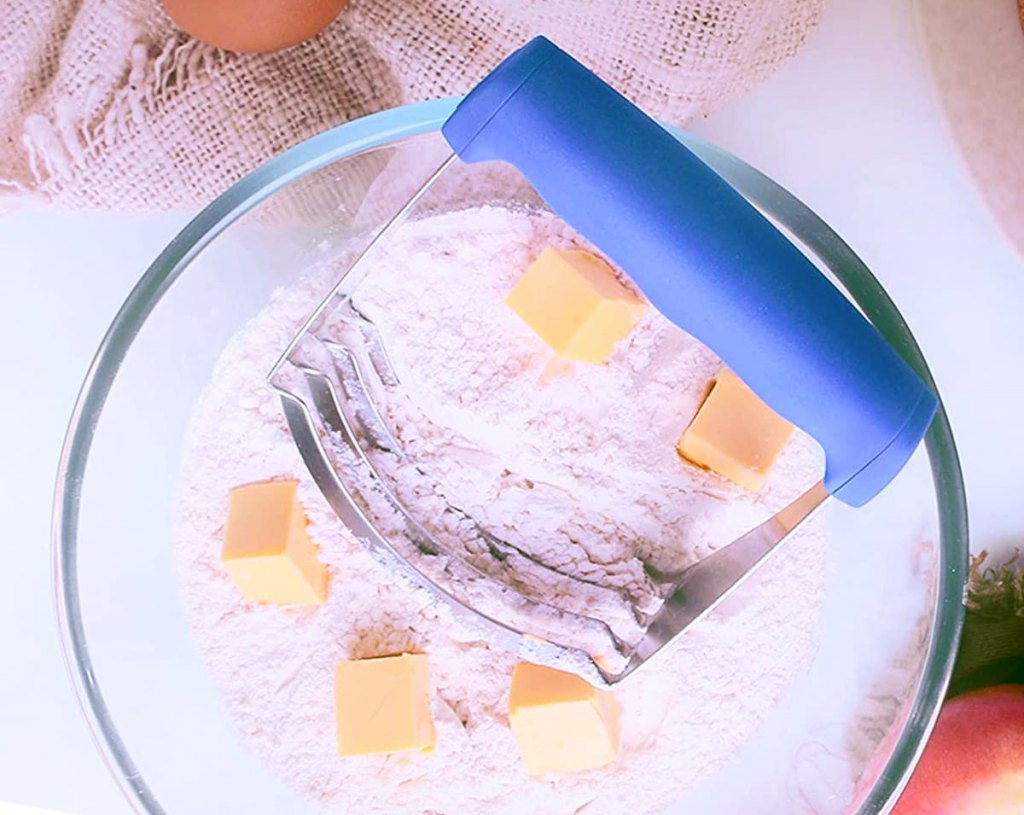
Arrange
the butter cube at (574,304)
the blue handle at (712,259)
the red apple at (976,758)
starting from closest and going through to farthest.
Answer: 1. the blue handle at (712,259)
2. the butter cube at (574,304)
3. the red apple at (976,758)

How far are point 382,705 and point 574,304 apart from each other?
0.22 meters

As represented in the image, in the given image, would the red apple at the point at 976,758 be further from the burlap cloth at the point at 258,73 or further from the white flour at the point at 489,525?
the burlap cloth at the point at 258,73

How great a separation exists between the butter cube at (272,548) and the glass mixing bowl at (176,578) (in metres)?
0.08

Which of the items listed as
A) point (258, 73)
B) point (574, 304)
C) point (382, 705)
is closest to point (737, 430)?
point (574, 304)

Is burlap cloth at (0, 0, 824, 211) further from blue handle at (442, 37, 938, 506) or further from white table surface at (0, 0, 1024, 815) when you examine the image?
blue handle at (442, 37, 938, 506)

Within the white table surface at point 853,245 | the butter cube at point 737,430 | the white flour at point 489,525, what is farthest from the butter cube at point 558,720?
the white table surface at point 853,245

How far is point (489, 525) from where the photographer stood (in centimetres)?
60

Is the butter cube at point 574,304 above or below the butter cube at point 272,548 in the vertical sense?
above

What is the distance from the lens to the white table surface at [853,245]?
25.9 inches

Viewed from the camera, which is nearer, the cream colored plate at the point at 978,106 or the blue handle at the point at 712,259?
the blue handle at the point at 712,259

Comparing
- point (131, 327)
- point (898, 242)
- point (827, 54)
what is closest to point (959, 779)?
point (898, 242)

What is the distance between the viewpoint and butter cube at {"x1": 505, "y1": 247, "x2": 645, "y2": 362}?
558 millimetres

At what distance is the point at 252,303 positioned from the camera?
65 centimetres

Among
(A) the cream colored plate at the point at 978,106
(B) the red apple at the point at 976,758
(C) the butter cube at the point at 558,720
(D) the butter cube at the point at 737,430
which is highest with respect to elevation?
(A) the cream colored plate at the point at 978,106
